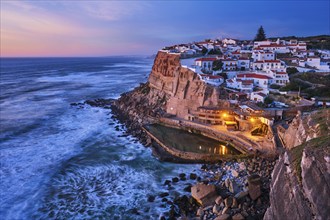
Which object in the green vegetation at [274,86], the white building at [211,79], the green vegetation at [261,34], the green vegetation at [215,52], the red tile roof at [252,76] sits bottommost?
the green vegetation at [274,86]

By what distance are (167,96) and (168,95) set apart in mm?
209

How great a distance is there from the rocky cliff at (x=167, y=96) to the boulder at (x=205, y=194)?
54.3ft

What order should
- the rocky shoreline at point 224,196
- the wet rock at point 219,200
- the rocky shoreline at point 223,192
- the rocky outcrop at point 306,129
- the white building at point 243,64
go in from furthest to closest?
the white building at point 243,64 < the rocky outcrop at point 306,129 < the wet rock at point 219,200 < the rocky shoreline at point 223,192 < the rocky shoreline at point 224,196

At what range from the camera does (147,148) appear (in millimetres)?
27828

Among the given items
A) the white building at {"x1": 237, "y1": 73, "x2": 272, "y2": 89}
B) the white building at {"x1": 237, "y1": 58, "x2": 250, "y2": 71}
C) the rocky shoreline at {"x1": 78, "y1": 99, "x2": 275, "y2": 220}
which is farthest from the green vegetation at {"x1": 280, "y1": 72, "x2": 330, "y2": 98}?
the rocky shoreline at {"x1": 78, "y1": 99, "x2": 275, "y2": 220}

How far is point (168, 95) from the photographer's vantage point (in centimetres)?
4072

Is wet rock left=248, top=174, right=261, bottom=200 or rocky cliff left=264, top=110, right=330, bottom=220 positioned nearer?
rocky cliff left=264, top=110, right=330, bottom=220

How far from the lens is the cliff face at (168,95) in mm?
36188

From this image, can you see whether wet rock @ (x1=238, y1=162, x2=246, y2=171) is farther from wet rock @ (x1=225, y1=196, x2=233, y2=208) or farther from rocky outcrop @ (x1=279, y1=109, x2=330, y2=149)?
wet rock @ (x1=225, y1=196, x2=233, y2=208)

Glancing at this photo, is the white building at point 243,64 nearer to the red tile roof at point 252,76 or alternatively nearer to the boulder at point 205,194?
the red tile roof at point 252,76

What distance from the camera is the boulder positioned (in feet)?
56.7

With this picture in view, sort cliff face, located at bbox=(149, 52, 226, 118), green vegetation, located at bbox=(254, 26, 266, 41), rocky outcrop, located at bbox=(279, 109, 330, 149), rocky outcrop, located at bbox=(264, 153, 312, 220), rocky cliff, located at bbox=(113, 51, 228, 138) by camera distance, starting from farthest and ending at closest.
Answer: green vegetation, located at bbox=(254, 26, 266, 41) < rocky cliff, located at bbox=(113, 51, 228, 138) < cliff face, located at bbox=(149, 52, 226, 118) < rocky outcrop, located at bbox=(279, 109, 330, 149) < rocky outcrop, located at bbox=(264, 153, 312, 220)

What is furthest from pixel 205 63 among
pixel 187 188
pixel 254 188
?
pixel 254 188

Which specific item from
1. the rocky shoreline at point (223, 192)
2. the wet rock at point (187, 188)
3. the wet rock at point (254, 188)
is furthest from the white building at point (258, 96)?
the wet rock at point (187, 188)
